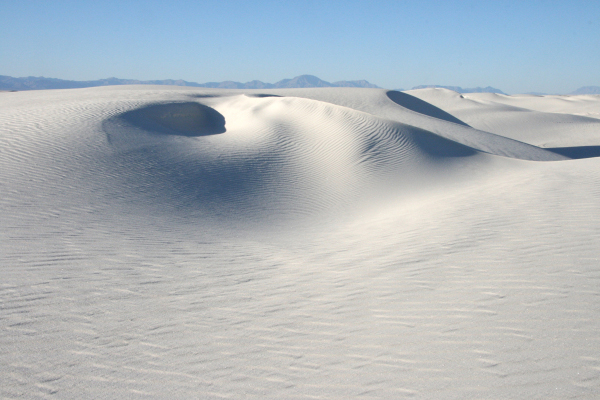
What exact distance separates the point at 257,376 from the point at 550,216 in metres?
5.30

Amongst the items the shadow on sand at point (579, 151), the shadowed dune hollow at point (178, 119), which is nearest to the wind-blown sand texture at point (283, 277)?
the shadowed dune hollow at point (178, 119)

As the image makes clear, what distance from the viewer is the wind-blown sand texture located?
346cm

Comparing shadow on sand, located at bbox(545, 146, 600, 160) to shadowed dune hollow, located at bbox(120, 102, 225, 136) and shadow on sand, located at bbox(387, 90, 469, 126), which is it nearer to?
shadow on sand, located at bbox(387, 90, 469, 126)

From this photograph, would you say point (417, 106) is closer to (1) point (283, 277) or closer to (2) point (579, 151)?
(2) point (579, 151)

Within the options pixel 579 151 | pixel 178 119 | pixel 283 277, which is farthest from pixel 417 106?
pixel 283 277

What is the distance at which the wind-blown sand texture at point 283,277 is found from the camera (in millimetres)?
3465

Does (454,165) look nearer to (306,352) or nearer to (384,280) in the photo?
(384,280)

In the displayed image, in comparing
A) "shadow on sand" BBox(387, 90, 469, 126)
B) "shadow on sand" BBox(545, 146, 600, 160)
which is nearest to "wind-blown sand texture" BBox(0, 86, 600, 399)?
"shadow on sand" BBox(545, 146, 600, 160)

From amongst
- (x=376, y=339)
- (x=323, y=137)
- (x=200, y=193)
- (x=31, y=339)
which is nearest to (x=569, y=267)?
(x=376, y=339)

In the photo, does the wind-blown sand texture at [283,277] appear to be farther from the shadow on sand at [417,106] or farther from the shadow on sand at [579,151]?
the shadow on sand at [417,106]

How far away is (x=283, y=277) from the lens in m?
5.79

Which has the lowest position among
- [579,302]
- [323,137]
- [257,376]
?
[257,376]

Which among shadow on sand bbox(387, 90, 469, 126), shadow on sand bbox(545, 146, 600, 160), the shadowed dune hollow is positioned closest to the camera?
the shadowed dune hollow

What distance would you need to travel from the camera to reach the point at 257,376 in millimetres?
3584
